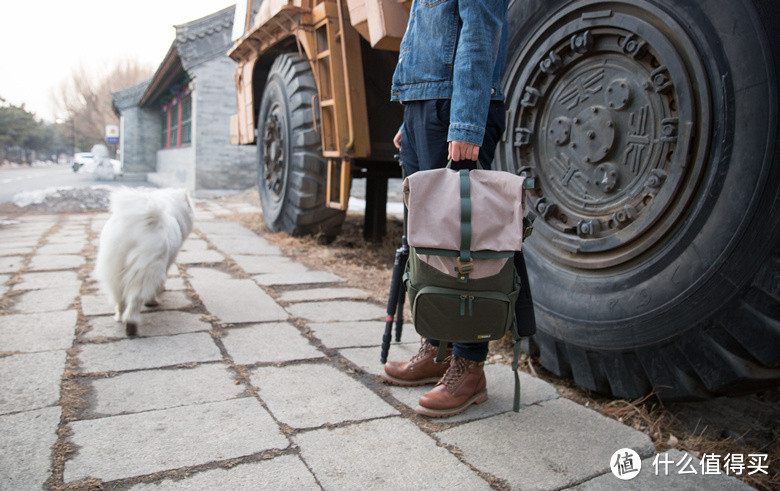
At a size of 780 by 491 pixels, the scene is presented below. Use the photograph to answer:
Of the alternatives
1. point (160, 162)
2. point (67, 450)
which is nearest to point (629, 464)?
point (67, 450)

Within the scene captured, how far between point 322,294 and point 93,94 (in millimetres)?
58348

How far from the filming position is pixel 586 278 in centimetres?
189

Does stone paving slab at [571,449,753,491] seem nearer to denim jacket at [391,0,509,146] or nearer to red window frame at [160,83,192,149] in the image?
denim jacket at [391,0,509,146]

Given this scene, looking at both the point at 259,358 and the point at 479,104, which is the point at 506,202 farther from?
the point at 259,358

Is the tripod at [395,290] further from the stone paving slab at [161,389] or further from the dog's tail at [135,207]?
the dog's tail at [135,207]

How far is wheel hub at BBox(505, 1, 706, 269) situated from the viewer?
63.9 inches

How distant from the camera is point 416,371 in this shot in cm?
205

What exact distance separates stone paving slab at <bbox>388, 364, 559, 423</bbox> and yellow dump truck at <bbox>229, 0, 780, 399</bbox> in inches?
4.0

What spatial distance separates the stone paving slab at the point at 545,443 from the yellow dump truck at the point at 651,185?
151 millimetres

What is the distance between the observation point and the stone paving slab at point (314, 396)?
68.5 inches

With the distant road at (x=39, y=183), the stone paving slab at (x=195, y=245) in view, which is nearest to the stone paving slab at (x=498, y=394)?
the stone paving slab at (x=195, y=245)

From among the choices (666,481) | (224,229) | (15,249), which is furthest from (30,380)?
(224,229)

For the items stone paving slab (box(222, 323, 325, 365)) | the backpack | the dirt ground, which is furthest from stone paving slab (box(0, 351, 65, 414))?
the dirt ground

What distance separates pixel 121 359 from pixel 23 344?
501 millimetres
